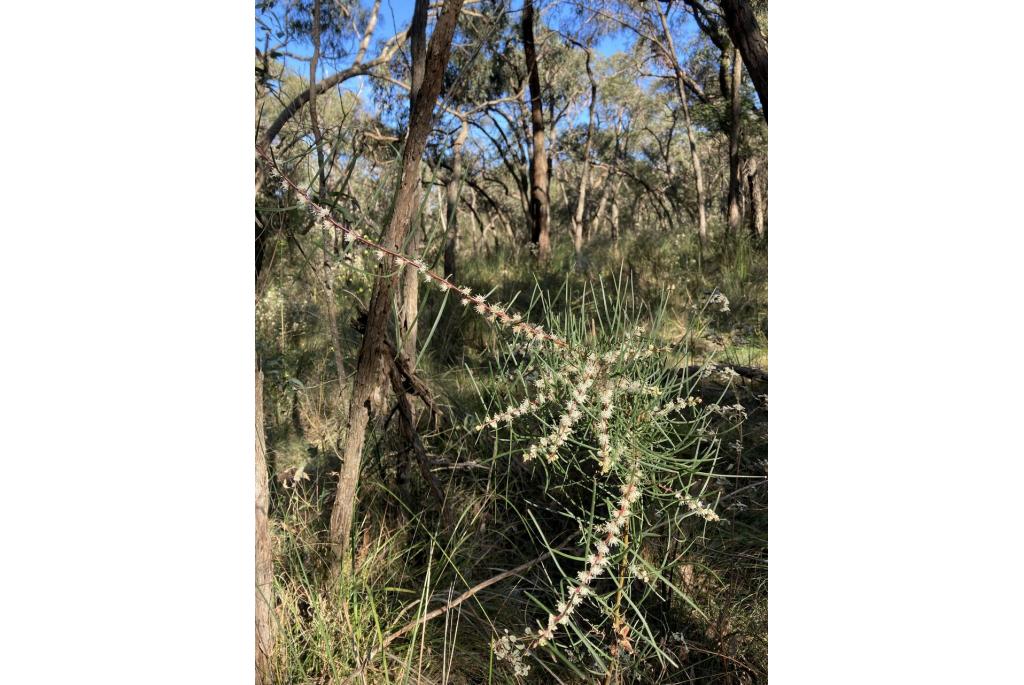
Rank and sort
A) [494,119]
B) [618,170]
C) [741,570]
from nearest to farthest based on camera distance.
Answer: [741,570]
[494,119]
[618,170]

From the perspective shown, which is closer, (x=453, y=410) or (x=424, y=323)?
(x=453, y=410)

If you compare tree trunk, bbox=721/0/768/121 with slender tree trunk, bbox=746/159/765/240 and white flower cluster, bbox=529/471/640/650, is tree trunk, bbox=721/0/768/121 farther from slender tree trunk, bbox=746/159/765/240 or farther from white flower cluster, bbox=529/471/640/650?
white flower cluster, bbox=529/471/640/650

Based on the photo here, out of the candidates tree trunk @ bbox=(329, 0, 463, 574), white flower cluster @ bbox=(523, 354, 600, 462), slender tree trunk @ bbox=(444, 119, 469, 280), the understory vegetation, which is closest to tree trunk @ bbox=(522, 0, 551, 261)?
the understory vegetation

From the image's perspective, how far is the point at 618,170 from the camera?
137cm

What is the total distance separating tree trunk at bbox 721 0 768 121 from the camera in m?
1.05

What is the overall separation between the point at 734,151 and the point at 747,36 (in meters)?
0.31

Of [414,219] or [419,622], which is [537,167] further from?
[419,622]

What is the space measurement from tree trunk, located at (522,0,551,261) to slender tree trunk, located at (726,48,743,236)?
1.29 ft
